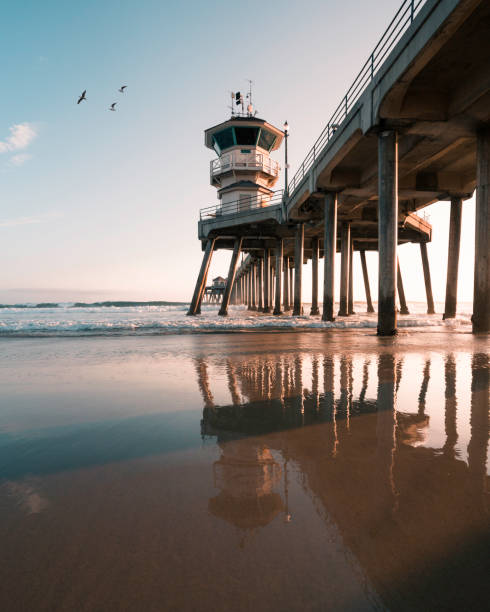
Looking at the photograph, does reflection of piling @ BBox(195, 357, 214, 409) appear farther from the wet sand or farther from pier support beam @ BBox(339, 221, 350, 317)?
pier support beam @ BBox(339, 221, 350, 317)

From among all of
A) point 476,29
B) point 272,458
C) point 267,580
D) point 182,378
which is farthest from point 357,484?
point 476,29

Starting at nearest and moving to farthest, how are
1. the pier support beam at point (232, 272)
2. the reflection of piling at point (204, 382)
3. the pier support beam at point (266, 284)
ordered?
1. the reflection of piling at point (204, 382)
2. the pier support beam at point (232, 272)
3. the pier support beam at point (266, 284)

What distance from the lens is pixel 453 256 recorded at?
57.8ft

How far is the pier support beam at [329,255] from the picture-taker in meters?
17.9

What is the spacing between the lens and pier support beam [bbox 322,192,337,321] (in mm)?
17906

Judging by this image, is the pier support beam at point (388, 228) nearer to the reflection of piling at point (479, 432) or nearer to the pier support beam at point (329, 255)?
the pier support beam at point (329, 255)

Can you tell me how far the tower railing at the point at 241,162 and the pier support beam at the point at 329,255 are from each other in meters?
17.3

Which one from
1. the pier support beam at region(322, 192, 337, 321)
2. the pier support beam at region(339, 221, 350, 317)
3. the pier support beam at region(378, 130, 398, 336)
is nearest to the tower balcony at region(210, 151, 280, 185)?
the pier support beam at region(339, 221, 350, 317)

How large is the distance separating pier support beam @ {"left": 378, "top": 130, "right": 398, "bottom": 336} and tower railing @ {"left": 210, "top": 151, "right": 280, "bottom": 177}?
23553 mm

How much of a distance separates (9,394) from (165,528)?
3430 mm

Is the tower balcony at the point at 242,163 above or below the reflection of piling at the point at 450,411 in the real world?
above

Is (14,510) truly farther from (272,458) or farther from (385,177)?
(385,177)

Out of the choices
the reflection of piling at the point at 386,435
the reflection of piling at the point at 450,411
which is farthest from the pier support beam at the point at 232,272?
the reflection of piling at the point at 386,435

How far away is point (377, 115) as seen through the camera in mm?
11062
